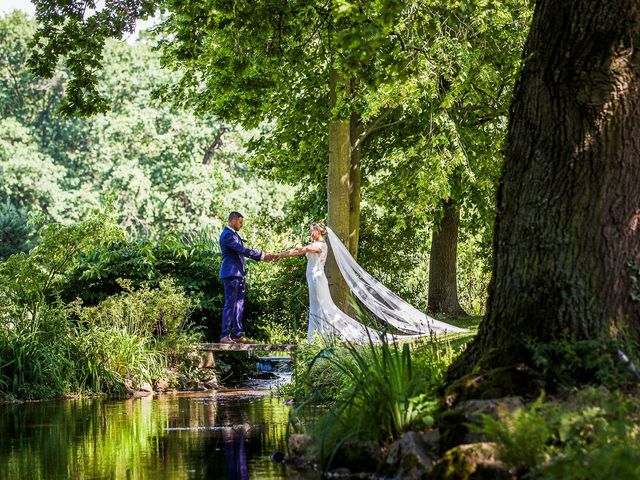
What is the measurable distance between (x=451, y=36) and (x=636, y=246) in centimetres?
1468

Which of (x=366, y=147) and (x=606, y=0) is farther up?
(x=366, y=147)

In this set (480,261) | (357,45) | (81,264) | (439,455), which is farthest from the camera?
(480,261)

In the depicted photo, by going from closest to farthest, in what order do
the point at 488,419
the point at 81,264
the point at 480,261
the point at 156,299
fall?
the point at 488,419, the point at 156,299, the point at 81,264, the point at 480,261

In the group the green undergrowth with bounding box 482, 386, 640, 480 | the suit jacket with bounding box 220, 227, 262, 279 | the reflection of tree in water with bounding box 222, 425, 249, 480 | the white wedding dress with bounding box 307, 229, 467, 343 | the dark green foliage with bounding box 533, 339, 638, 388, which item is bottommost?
the reflection of tree in water with bounding box 222, 425, 249, 480

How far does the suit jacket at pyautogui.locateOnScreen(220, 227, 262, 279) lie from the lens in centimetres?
1877

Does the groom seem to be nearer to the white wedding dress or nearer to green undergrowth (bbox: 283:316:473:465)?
the white wedding dress

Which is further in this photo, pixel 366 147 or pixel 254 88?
pixel 366 147

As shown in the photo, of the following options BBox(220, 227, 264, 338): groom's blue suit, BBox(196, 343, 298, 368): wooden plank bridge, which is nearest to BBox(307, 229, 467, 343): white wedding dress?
BBox(196, 343, 298, 368): wooden plank bridge

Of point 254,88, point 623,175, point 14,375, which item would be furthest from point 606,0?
point 14,375

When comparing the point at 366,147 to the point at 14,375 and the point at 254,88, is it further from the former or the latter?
the point at 14,375

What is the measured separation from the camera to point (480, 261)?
111ft

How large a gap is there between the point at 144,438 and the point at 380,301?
8.34m

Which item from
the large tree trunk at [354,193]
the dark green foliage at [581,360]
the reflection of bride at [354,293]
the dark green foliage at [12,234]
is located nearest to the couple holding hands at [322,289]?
the reflection of bride at [354,293]

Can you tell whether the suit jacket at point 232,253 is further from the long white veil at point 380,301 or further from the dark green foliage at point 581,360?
the dark green foliage at point 581,360
